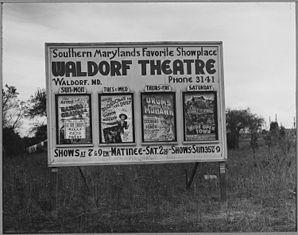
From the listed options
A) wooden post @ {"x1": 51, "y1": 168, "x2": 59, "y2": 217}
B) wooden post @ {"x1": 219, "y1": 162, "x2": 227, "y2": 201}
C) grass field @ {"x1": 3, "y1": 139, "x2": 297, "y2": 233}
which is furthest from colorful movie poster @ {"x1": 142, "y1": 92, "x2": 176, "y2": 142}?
wooden post @ {"x1": 51, "y1": 168, "x2": 59, "y2": 217}

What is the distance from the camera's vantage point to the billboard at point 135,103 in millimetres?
5809

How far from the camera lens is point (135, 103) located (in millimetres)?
5824

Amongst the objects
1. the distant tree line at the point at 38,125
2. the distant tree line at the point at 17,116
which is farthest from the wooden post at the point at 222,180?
the distant tree line at the point at 17,116

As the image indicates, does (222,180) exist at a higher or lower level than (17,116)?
lower

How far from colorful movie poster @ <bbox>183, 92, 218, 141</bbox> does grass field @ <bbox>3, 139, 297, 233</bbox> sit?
343mm

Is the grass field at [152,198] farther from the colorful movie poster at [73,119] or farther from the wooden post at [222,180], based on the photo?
the colorful movie poster at [73,119]

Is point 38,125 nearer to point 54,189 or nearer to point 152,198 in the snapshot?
point 54,189

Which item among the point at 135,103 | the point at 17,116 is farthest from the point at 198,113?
the point at 17,116

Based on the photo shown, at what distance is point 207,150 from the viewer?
591 cm

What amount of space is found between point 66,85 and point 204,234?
6.49 ft

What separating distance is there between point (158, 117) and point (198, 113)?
40 centimetres

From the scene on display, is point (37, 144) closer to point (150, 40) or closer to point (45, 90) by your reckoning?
point (45, 90)

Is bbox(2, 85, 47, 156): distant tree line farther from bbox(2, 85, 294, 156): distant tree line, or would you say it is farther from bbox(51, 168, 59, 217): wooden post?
bbox(51, 168, 59, 217): wooden post

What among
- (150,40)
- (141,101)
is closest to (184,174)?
(141,101)
